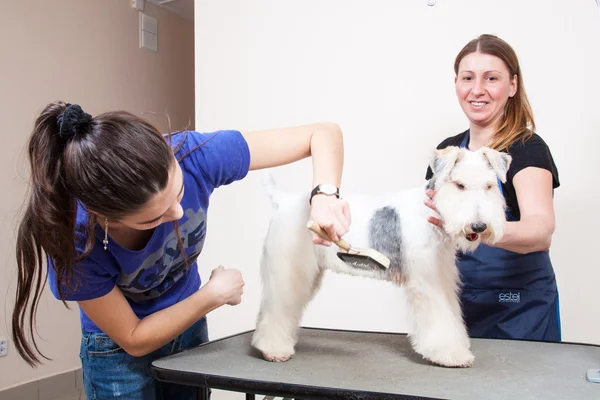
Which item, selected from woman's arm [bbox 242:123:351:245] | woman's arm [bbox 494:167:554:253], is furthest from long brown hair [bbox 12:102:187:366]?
woman's arm [bbox 494:167:554:253]

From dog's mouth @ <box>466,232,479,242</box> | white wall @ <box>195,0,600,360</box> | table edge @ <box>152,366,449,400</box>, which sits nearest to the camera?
table edge @ <box>152,366,449,400</box>

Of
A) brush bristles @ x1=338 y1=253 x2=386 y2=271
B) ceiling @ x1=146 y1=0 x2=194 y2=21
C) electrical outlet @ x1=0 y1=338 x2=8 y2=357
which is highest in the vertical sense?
ceiling @ x1=146 y1=0 x2=194 y2=21

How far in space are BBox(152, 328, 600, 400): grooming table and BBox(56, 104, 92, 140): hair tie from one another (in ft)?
1.96

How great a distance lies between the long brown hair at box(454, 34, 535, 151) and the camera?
58.9 inches

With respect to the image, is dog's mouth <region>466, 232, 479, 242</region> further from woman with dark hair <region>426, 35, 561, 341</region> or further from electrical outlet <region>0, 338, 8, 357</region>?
electrical outlet <region>0, 338, 8, 357</region>

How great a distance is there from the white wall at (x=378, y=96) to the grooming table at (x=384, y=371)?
0.87 meters

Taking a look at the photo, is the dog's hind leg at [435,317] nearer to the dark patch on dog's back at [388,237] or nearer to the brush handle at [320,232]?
the dark patch on dog's back at [388,237]

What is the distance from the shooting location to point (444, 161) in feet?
4.07

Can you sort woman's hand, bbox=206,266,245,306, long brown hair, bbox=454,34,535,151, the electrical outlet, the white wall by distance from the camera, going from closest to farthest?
woman's hand, bbox=206,266,245,306
long brown hair, bbox=454,34,535,151
the white wall
the electrical outlet

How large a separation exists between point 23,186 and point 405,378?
9.57 ft

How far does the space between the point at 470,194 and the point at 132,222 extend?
731 millimetres

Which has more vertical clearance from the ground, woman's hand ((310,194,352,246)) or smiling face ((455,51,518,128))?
smiling face ((455,51,518,128))

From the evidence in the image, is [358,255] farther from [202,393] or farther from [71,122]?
[71,122]

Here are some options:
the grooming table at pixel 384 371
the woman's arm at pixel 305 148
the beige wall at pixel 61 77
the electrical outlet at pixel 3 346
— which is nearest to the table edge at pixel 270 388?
the grooming table at pixel 384 371
